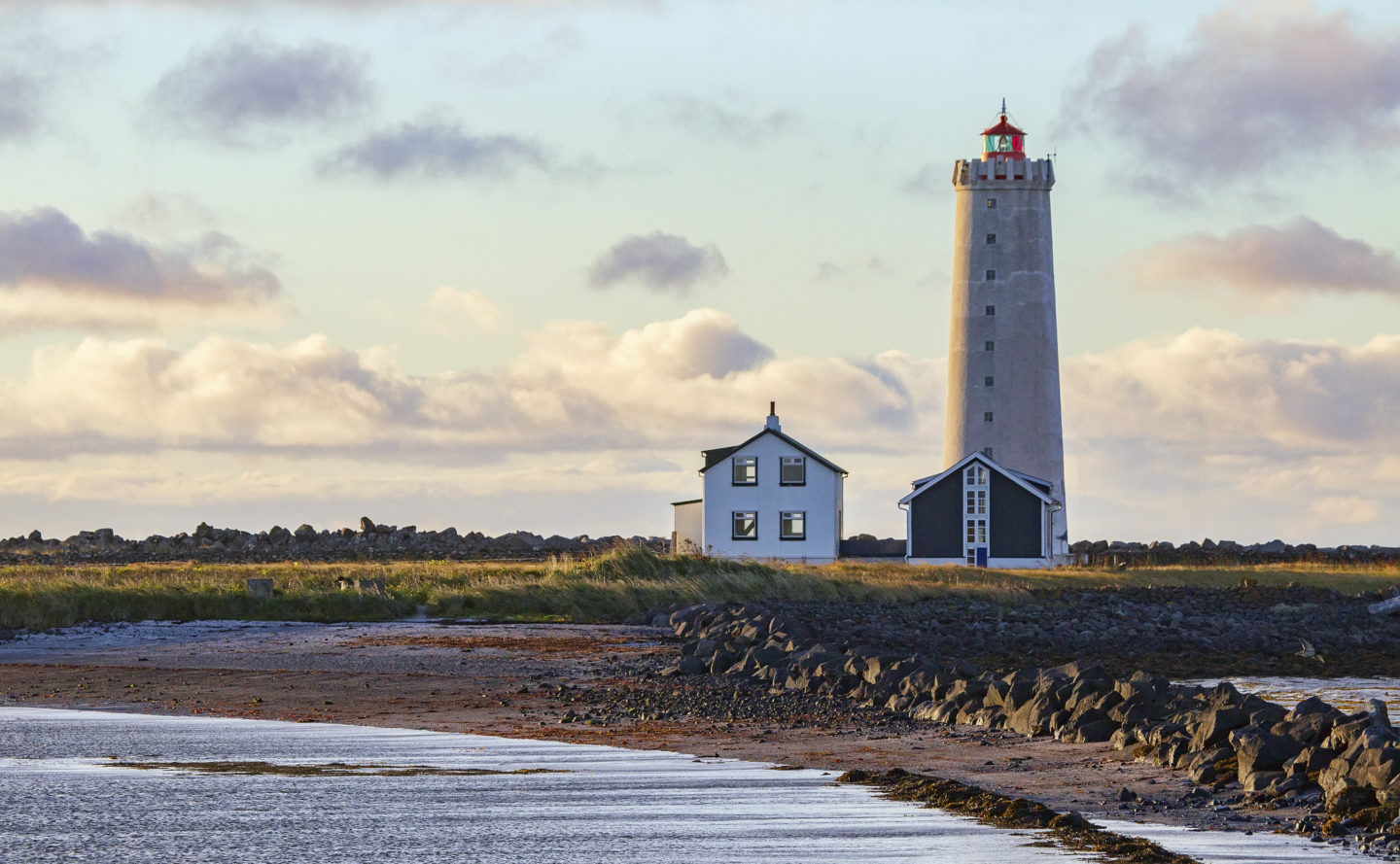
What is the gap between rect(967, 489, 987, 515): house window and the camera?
5181cm

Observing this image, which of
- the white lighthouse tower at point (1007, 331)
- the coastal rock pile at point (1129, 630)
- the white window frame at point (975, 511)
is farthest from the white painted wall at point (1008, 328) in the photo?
the coastal rock pile at point (1129, 630)

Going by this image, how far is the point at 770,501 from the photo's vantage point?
53188 mm

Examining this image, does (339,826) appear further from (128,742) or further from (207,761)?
(128,742)

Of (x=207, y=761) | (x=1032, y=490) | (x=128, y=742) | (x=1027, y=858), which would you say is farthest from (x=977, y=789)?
(x=1032, y=490)

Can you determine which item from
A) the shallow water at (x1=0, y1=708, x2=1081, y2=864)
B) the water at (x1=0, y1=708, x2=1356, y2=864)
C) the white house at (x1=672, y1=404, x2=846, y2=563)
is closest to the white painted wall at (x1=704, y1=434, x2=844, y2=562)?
the white house at (x1=672, y1=404, x2=846, y2=563)

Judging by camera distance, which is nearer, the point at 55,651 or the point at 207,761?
the point at 207,761

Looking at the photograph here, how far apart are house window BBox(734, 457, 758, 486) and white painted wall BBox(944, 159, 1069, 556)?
665cm

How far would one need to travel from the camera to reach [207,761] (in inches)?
489

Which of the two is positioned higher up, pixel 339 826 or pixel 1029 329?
pixel 1029 329

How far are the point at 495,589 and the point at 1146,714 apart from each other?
20.6 metres

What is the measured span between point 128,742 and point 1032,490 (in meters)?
40.4

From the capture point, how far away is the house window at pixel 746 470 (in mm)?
53062

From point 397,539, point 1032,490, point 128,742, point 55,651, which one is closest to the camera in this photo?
point 128,742

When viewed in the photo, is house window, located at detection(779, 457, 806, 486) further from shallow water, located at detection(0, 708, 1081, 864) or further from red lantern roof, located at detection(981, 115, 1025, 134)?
shallow water, located at detection(0, 708, 1081, 864)
